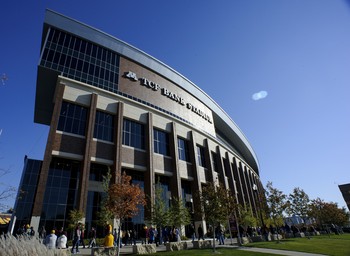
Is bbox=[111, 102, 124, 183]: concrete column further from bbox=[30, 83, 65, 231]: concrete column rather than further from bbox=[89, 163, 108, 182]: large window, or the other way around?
bbox=[30, 83, 65, 231]: concrete column

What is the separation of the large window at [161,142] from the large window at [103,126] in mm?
6435

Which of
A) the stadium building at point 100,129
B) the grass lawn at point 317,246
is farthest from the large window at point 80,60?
the grass lawn at point 317,246

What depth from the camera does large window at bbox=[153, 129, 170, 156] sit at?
31.8m

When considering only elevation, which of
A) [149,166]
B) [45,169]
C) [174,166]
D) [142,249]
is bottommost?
[142,249]

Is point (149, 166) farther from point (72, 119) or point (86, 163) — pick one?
point (72, 119)

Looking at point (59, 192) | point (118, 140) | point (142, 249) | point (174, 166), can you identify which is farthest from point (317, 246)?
point (59, 192)

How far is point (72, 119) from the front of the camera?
2566 centimetres

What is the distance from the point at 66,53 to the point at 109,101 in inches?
310

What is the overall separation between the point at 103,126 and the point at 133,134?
3945 mm

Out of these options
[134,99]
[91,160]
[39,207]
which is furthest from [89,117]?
[39,207]

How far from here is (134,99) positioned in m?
32.5

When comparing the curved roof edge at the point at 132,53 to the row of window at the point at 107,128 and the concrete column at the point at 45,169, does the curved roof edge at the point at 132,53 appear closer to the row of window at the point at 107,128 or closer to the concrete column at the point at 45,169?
the concrete column at the point at 45,169

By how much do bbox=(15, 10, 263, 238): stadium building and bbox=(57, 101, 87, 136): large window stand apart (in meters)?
0.11

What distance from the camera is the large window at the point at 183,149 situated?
3499 cm
